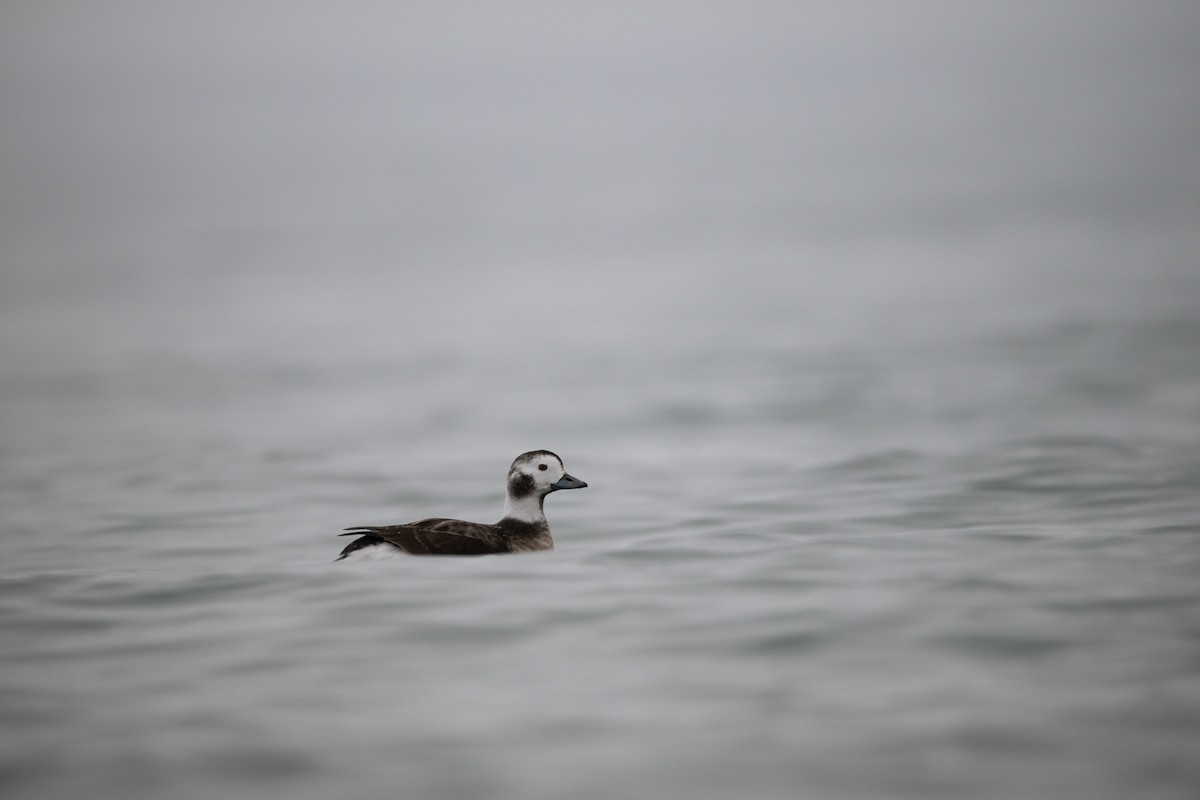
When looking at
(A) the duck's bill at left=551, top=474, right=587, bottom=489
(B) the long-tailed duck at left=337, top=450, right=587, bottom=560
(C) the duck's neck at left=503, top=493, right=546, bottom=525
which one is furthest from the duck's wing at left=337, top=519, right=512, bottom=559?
(A) the duck's bill at left=551, top=474, right=587, bottom=489

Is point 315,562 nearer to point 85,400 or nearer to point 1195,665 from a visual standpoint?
point 1195,665

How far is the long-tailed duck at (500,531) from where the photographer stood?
10633 mm

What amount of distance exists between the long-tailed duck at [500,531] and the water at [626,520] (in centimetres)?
18

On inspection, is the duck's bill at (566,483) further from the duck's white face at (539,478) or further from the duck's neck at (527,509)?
the duck's neck at (527,509)

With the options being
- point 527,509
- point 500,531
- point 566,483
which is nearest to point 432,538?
point 500,531

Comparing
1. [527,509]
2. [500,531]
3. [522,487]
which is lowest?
[500,531]

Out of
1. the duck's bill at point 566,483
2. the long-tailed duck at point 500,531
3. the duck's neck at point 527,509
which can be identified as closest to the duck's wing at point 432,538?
the long-tailed duck at point 500,531

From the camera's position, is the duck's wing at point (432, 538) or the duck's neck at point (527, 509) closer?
the duck's wing at point (432, 538)

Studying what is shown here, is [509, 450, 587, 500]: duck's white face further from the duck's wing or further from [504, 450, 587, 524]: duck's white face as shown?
the duck's wing

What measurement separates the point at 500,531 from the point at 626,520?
2.17 m

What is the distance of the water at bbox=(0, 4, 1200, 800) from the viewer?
7457 mm

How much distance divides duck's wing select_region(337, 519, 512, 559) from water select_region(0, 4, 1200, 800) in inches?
5.6

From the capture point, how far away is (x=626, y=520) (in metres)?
13.1

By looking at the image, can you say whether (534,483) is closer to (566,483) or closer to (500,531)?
(566,483)
